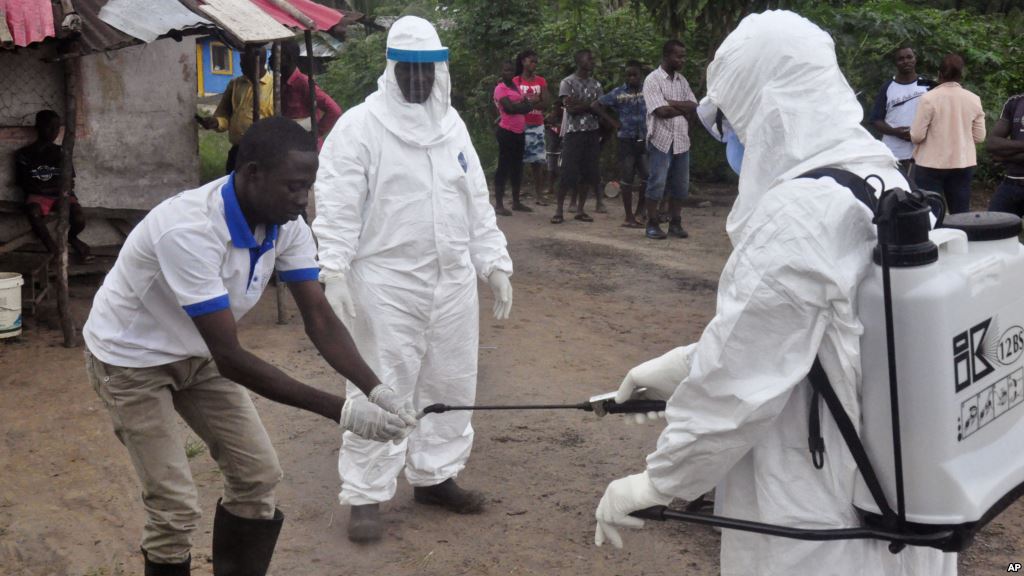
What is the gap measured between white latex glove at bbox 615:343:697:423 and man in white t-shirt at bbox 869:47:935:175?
23.9 feet

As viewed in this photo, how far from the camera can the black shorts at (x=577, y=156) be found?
12430 millimetres

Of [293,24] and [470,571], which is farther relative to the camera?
[293,24]

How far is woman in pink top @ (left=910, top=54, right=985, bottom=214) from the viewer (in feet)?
29.1

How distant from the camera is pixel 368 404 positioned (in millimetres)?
3273

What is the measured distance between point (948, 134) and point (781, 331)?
725cm

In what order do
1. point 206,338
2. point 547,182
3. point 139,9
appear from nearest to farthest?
point 206,338 < point 139,9 < point 547,182

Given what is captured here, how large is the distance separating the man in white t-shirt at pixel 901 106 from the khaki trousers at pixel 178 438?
24.6ft

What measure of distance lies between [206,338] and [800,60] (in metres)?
1.77

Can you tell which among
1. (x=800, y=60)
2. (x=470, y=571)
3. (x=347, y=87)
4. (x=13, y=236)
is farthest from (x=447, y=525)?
(x=347, y=87)

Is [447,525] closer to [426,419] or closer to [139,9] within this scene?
[426,419]

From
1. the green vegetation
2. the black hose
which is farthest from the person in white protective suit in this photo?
the green vegetation

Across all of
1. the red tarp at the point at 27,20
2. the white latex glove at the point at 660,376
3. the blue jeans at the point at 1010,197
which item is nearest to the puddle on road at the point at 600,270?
the blue jeans at the point at 1010,197

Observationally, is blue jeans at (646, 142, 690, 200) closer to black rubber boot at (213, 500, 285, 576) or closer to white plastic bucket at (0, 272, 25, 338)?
white plastic bucket at (0, 272, 25, 338)

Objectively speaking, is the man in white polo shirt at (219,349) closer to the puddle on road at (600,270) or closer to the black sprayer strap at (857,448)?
the black sprayer strap at (857,448)
